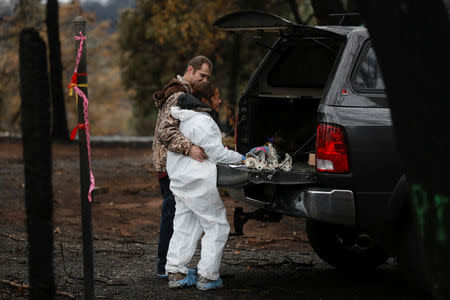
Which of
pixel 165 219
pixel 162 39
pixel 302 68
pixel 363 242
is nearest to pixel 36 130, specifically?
pixel 165 219

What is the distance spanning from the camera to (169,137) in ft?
18.4

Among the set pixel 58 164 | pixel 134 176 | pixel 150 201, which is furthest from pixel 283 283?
pixel 58 164

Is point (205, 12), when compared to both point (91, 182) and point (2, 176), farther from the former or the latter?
point (91, 182)

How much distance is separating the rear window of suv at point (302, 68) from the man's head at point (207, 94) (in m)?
1.11

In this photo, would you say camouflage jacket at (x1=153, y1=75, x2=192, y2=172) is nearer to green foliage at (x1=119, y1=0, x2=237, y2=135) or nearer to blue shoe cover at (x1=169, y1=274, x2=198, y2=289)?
blue shoe cover at (x1=169, y1=274, x2=198, y2=289)

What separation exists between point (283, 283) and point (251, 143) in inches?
52.7

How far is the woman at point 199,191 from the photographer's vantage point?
551 centimetres

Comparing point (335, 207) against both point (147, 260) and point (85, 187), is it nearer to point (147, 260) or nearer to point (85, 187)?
point (85, 187)

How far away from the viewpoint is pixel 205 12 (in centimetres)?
2258

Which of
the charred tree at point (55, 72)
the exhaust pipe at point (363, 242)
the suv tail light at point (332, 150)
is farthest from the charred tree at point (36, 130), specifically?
the charred tree at point (55, 72)

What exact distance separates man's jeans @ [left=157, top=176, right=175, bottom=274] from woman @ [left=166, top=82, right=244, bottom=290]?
301mm

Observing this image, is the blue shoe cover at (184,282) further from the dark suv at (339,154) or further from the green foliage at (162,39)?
the green foliage at (162,39)

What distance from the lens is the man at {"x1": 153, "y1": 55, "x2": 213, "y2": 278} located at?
5.55 metres

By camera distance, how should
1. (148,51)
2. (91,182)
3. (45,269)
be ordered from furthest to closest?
(148,51), (91,182), (45,269)
